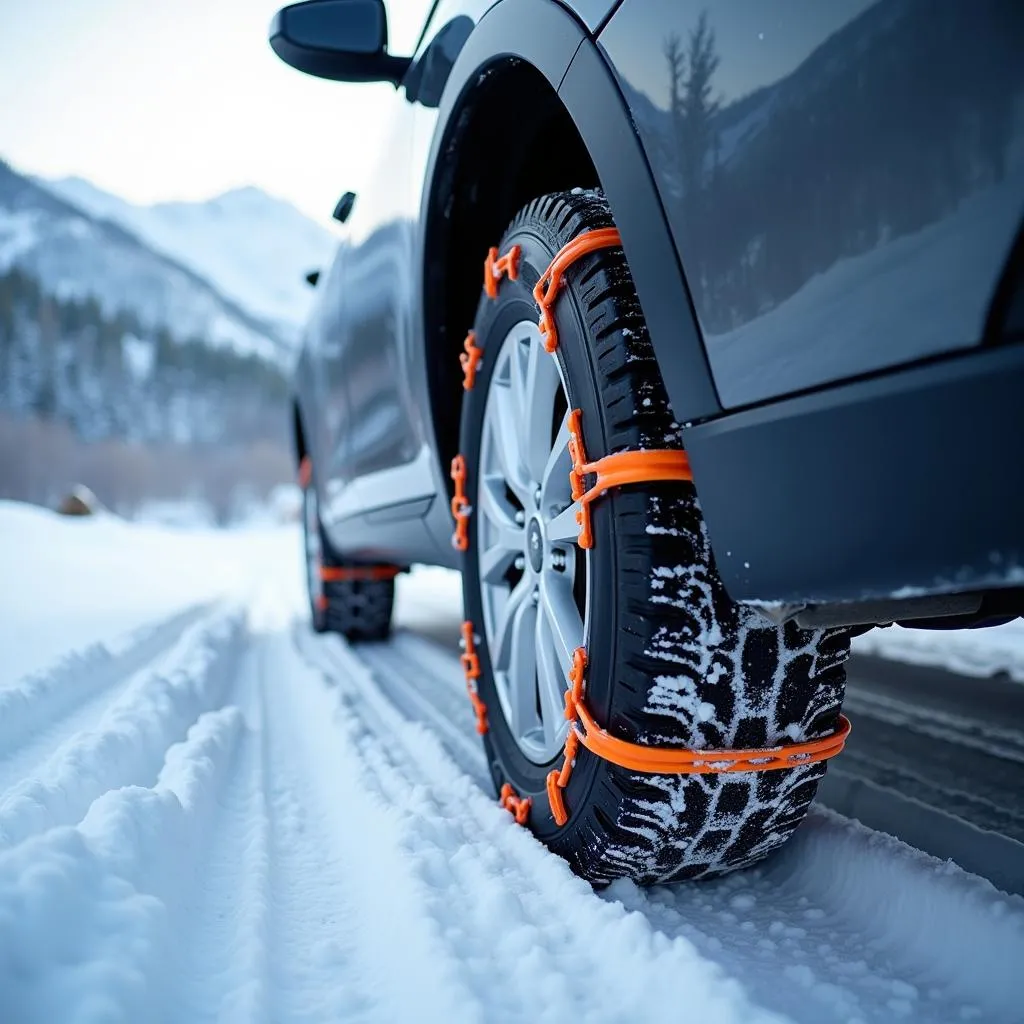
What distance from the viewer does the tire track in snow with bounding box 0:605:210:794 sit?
1.37 meters

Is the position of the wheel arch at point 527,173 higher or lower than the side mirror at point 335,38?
lower

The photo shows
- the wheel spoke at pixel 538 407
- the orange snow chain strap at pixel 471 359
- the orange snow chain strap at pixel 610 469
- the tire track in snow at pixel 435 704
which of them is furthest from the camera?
the tire track in snow at pixel 435 704

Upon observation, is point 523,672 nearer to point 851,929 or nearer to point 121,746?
point 851,929

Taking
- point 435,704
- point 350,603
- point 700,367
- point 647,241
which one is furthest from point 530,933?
point 350,603

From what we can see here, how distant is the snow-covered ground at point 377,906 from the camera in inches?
29.1

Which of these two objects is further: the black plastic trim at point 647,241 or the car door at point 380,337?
the car door at point 380,337

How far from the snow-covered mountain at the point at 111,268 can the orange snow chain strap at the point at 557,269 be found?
42341 millimetres

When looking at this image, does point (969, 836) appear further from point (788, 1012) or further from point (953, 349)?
point (953, 349)

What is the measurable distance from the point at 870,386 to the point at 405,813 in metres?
0.98

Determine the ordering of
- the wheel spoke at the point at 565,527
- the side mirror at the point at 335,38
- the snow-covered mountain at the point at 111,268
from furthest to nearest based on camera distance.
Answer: the snow-covered mountain at the point at 111,268 → the side mirror at the point at 335,38 → the wheel spoke at the point at 565,527

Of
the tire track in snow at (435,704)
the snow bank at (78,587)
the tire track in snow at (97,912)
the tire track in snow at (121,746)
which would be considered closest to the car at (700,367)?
the tire track in snow at (435,704)

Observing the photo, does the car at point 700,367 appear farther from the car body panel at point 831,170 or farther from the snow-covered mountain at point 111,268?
the snow-covered mountain at point 111,268

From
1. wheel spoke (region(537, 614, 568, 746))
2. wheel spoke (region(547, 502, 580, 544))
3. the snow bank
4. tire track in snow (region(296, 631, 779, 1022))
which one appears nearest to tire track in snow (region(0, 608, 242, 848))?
the snow bank

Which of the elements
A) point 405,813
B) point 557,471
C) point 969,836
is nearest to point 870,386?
point 557,471
